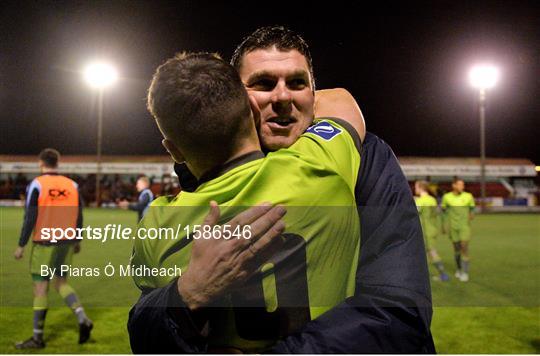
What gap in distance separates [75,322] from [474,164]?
35304 millimetres

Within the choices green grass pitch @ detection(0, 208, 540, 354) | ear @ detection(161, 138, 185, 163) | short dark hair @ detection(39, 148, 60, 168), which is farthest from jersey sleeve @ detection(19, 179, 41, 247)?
ear @ detection(161, 138, 185, 163)

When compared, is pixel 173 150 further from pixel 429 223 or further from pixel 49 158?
pixel 429 223

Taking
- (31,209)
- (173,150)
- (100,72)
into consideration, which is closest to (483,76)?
(100,72)

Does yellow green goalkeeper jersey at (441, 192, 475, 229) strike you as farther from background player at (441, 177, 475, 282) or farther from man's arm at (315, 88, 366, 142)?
man's arm at (315, 88, 366, 142)

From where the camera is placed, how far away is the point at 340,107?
1587 mm

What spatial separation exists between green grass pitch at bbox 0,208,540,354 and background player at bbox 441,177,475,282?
31 cm

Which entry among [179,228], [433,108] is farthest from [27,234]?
[433,108]

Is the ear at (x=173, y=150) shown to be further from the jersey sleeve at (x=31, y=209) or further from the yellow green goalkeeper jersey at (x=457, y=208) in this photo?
the yellow green goalkeeper jersey at (x=457, y=208)

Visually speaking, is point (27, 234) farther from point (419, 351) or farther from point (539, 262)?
Result: point (539, 262)

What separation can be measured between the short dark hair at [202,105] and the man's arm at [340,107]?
0.33 metres

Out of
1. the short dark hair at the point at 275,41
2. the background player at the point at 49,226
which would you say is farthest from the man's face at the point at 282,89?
the background player at the point at 49,226

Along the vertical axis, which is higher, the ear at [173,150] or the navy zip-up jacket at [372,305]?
the ear at [173,150]

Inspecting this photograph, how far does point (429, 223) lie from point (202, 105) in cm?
908

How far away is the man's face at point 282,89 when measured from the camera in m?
1.70
